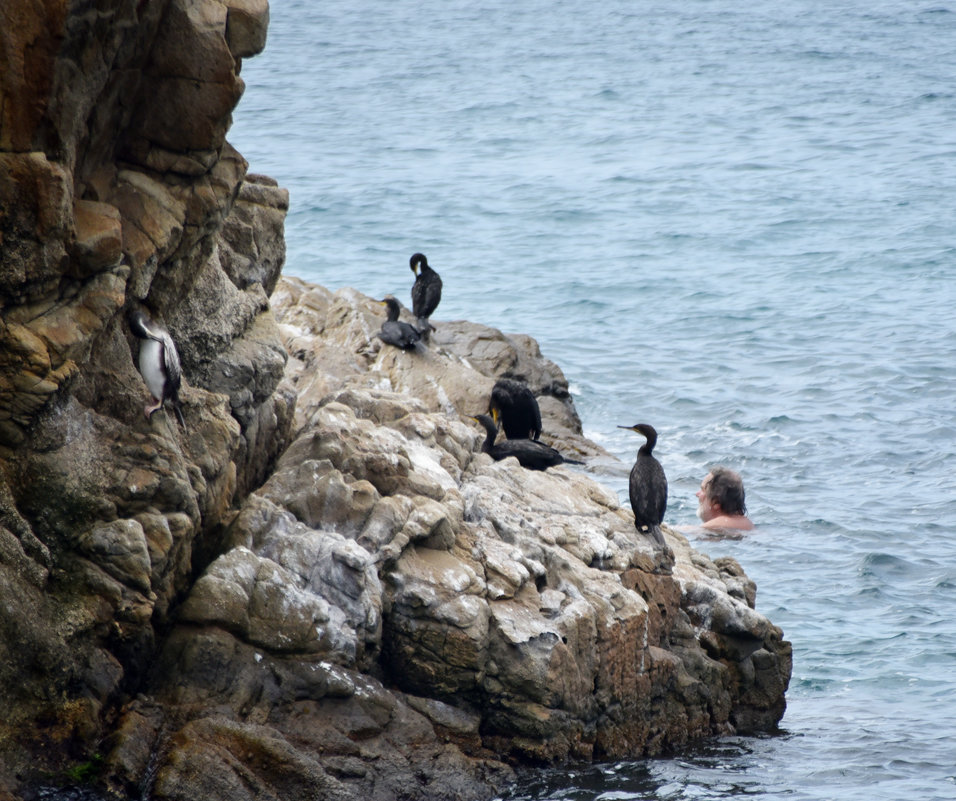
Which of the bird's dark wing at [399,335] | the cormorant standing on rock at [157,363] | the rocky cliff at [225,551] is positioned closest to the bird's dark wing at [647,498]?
the rocky cliff at [225,551]

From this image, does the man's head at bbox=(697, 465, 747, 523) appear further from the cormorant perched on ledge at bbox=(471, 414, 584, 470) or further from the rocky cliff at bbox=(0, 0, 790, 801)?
the rocky cliff at bbox=(0, 0, 790, 801)

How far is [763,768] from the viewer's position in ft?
27.9

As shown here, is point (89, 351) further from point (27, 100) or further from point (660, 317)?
point (660, 317)

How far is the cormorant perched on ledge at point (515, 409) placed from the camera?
44.9ft

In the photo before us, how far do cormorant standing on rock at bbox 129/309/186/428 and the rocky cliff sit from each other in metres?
0.09

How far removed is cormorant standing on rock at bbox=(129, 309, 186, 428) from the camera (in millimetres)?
7238

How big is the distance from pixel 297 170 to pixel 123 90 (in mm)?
27486

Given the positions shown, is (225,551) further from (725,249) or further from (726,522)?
(725,249)

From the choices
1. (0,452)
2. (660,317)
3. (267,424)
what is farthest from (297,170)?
(0,452)

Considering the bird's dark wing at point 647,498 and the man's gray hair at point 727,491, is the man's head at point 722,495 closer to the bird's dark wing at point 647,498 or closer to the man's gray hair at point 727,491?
the man's gray hair at point 727,491

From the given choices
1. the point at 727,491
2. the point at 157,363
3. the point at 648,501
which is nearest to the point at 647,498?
the point at 648,501

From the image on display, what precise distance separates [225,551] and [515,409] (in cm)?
652

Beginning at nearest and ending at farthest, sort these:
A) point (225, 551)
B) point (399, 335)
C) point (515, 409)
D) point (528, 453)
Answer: point (225, 551)
point (528, 453)
point (515, 409)
point (399, 335)

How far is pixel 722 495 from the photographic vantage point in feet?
44.7
